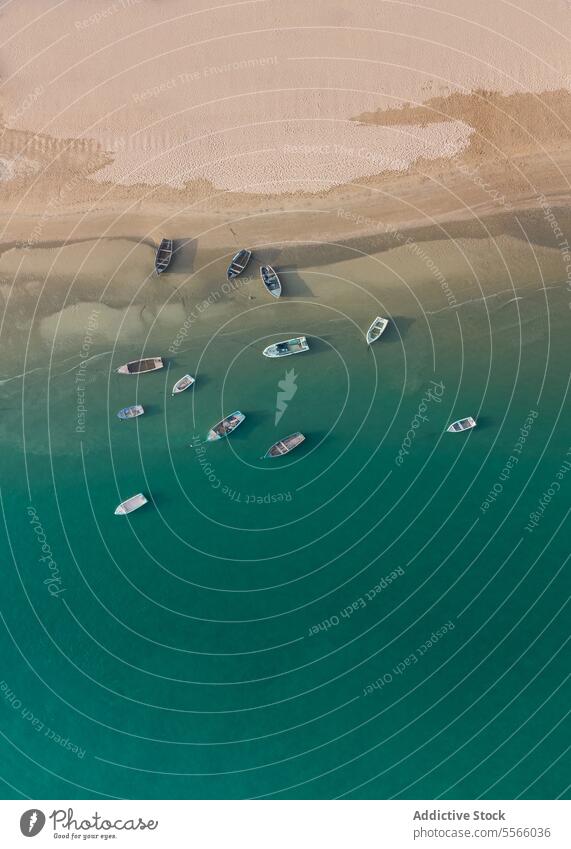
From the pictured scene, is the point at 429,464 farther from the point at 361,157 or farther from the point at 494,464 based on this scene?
the point at 361,157

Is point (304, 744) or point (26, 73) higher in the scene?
point (26, 73)

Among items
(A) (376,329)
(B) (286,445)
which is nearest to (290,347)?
(A) (376,329)

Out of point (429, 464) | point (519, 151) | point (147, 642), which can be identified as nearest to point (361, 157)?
point (519, 151)

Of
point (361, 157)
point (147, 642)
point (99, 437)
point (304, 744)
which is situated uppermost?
point (361, 157)
